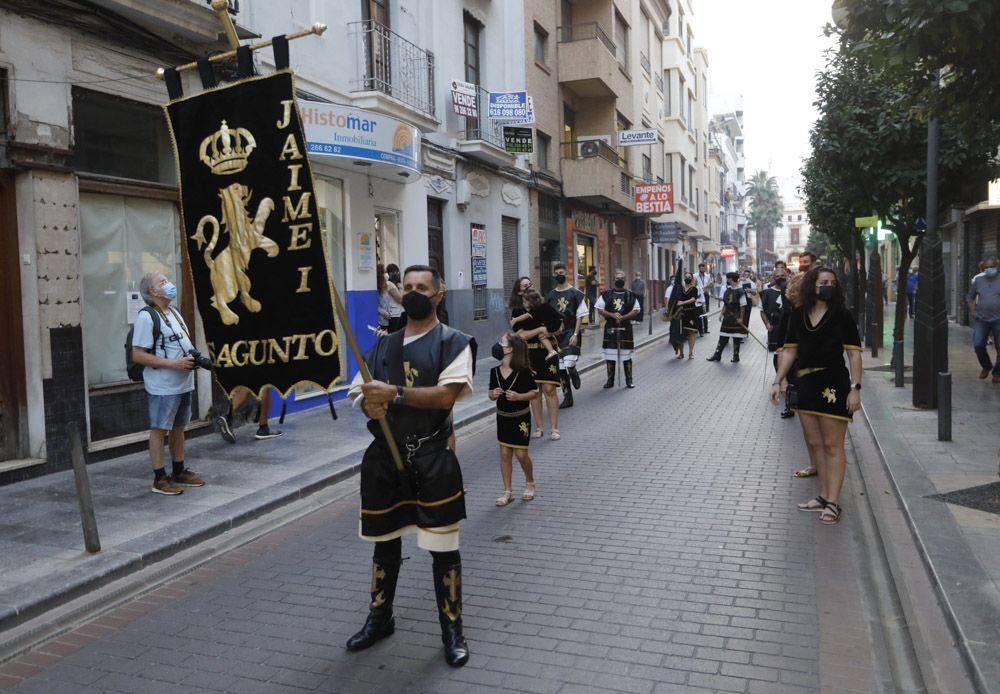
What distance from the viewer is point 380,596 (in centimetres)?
400

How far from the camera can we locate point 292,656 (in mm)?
3949

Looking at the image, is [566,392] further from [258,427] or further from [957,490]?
[957,490]

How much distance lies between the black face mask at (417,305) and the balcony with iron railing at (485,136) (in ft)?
43.9

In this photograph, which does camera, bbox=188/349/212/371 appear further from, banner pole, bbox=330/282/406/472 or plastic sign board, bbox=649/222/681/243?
plastic sign board, bbox=649/222/681/243

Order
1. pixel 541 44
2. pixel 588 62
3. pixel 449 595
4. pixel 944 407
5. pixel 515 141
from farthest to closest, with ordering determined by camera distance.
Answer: pixel 588 62 < pixel 541 44 < pixel 515 141 < pixel 944 407 < pixel 449 595

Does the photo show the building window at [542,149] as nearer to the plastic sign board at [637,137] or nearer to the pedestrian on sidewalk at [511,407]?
the plastic sign board at [637,137]

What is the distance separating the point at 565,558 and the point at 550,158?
19.1 m

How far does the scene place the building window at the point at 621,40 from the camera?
27766mm

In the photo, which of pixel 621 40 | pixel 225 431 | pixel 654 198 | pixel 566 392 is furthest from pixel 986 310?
pixel 621 40

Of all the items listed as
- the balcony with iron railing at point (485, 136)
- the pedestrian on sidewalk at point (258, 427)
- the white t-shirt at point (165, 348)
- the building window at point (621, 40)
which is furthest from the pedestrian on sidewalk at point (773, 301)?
the building window at point (621, 40)

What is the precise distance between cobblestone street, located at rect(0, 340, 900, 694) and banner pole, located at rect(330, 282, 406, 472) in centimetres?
101

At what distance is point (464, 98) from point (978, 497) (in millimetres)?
12569

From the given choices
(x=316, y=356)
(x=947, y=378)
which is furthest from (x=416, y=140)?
(x=316, y=356)

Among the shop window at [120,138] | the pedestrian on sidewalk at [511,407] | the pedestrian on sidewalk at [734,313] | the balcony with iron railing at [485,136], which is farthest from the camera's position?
the balcony with iron railing at [485,136]
